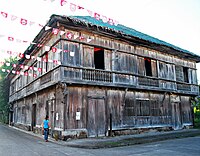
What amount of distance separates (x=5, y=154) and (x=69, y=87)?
5612mm

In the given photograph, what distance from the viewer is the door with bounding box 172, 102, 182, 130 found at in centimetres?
1795

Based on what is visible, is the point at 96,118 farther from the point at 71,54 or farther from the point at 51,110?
the point at 71,54

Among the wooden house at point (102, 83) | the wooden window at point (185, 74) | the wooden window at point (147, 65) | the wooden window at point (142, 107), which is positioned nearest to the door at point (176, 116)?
the wooden house at point (102, 83)

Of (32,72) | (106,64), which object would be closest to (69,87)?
(106,64)

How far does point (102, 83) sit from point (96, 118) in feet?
7.88

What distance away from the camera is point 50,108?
14328 millimetres

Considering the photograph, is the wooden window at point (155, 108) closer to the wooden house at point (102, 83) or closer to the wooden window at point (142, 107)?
the wooden house at point (102, 83)

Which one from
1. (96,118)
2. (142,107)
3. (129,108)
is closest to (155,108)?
(142,107)

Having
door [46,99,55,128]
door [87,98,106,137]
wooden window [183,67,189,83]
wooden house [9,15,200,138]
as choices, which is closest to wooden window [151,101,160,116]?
wooden house [9,15,200,138]

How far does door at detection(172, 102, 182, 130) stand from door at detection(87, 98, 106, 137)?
8087 mm

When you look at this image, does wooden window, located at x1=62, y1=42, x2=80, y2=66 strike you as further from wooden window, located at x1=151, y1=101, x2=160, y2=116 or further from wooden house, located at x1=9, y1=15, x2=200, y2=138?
wooden window, located at x1=151, y1=101, x2=160, y2=116

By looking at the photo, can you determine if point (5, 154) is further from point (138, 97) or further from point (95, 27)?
point (138, 97)

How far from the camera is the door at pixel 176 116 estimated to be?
58.9ft

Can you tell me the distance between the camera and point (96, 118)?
1299 cm
